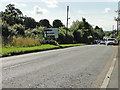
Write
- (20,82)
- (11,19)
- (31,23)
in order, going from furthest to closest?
(31,23) < (11,19) < (20,82)

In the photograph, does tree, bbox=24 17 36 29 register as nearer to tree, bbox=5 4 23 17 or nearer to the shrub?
tree, bbox=5 4 23 17

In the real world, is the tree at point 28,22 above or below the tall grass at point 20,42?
above

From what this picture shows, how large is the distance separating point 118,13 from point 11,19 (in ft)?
205

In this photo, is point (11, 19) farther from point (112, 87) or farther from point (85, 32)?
point (112, 87)

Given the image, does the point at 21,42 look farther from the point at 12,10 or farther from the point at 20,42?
the point at 12,10

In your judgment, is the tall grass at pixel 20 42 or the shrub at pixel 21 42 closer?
the tall grass at pixel 20 42

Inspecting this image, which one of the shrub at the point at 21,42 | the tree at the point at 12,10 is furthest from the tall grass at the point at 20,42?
the tree at the point at 12,10

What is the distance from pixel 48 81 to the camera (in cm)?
689

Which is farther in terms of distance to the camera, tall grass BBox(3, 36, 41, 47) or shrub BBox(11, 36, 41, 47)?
shrub BBox(11, 36, 41, 47)

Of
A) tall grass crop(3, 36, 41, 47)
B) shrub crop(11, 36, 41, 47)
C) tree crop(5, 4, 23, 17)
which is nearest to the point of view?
tall grass crop(3, 36, 41, 47)

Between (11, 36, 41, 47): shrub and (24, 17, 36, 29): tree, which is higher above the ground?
(24, 17, 36, 29): tree

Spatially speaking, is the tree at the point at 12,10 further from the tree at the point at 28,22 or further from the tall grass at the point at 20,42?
the tall grass at the point at 20,42

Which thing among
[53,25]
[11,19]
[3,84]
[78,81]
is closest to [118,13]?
[78,81]

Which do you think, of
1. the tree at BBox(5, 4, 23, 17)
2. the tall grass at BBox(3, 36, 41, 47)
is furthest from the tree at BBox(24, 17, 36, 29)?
the tall grass at BBox(3, 36, 41, 47)
